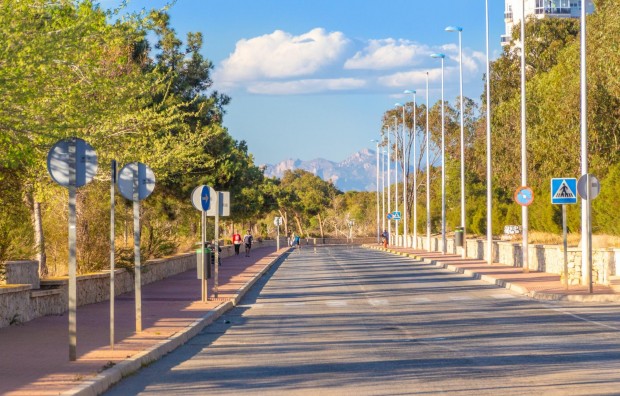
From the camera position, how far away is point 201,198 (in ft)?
83.4

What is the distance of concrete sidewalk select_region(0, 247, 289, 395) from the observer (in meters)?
12.1

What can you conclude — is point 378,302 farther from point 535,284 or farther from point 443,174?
point 443,174

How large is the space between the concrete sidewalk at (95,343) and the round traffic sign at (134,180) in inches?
87.9

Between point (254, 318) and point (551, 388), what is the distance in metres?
11.3

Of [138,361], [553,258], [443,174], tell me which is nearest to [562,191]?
[553,258]

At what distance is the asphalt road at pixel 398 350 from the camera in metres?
12.2

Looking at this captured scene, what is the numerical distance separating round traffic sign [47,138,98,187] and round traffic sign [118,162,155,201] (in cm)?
353

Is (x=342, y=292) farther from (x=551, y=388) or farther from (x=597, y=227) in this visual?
(x=597, y=227)

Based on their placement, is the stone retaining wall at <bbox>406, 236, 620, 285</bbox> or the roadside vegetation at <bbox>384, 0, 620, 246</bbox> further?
the roadside vegetation at <bbox>384, 0, 620, 246</bbox>

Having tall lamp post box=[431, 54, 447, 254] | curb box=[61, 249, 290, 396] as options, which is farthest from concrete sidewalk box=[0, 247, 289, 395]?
tall lamp post box=[431, 54, 447, 254]

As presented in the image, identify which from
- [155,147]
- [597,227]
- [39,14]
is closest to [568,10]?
[597,227]

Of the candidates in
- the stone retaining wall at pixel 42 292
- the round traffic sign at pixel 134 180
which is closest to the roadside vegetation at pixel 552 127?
the stone retaining wall at pixel 42 292

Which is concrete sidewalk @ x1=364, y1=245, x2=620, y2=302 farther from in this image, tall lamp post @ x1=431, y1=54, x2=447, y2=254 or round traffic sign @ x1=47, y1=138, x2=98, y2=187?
tall lamp post @ x1=431, y1=54, x2=447, y2=254

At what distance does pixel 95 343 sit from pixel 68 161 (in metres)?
3.43
